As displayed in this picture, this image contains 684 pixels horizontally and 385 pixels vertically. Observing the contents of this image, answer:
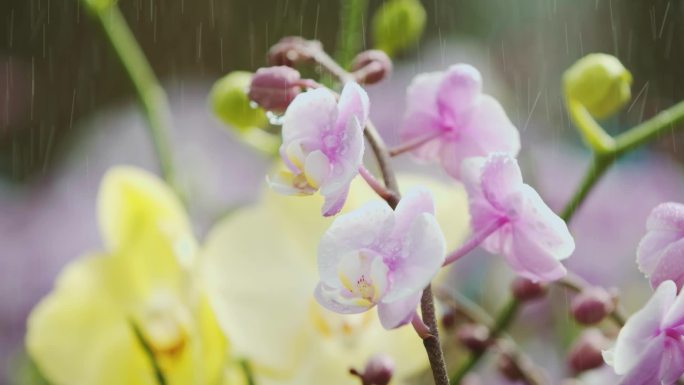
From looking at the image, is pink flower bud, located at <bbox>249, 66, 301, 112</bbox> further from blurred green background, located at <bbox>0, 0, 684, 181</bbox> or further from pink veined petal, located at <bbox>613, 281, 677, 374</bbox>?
blurred green background, located at <bbox>0, 0, 684, 181</bbox>

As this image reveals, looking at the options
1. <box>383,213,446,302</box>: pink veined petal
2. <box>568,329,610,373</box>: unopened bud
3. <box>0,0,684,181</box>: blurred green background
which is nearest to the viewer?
<box>383,213,446,302</box>: pink veined petal

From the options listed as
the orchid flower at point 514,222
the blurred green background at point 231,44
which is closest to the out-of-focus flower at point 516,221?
the orchid flower at point 514,222

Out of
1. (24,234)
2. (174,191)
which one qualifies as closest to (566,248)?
(174,191)

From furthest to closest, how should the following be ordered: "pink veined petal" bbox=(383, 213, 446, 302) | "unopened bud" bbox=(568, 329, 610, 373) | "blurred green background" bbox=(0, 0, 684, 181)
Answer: "blurred green background" bbox=(0, 0, 684, 181)
"unopened bud" bbox=(568, 329, 610, 373)
"pink veined petal" bbox=(383, 213, 446, 302)

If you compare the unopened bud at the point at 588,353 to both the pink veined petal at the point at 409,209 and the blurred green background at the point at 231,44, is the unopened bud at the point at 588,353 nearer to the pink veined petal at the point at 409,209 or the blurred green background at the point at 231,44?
the pink veined petal at the point at 409,209

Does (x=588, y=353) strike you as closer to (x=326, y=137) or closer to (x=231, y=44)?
(x=326, y=137)

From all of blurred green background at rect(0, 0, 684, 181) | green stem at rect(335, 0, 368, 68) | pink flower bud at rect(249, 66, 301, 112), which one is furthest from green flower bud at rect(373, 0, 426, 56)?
blurred green background at rect(0, 0, 684, 181)
